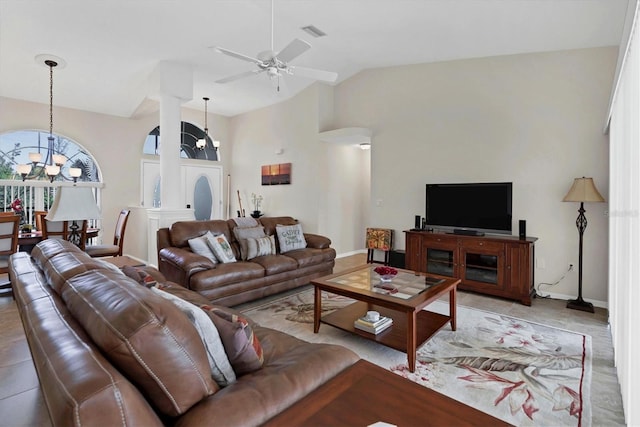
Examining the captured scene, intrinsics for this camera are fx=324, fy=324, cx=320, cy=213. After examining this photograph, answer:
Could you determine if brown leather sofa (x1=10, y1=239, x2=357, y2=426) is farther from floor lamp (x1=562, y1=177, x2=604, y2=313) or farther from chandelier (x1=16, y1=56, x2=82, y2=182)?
chandelier (x1=16, y1=56, x2=82, y2=182)

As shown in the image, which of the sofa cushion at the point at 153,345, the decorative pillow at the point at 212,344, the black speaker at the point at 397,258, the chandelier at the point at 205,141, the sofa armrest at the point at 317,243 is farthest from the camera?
the chandelier at the point at 205,141

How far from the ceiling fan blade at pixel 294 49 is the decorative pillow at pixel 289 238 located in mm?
2351

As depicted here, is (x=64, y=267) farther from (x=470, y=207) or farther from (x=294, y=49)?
(x=470, y=207)

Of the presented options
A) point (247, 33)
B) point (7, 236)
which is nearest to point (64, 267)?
point (7, 236)

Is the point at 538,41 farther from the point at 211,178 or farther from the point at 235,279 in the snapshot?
the point at 211,178

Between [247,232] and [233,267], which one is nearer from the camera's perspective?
[233,267]

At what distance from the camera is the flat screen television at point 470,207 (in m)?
4.23

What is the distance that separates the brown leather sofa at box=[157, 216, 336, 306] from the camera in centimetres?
341

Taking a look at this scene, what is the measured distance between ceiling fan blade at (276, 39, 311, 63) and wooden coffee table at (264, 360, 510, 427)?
2.65 meters

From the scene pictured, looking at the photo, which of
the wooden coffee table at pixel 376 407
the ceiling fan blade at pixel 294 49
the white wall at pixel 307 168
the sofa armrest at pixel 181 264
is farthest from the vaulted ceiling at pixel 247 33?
A: the wooden coffee table at pixel 376 407

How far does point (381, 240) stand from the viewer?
566cm

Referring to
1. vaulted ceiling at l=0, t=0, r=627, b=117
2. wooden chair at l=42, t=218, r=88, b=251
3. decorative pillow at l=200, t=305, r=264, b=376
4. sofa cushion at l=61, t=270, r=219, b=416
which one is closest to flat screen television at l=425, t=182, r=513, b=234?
vaulted ceiling at l=0, t=0, r=627, b=117

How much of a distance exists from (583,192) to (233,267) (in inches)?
157

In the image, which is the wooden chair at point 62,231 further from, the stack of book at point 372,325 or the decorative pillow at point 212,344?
the decorative pillow at point 212,344
